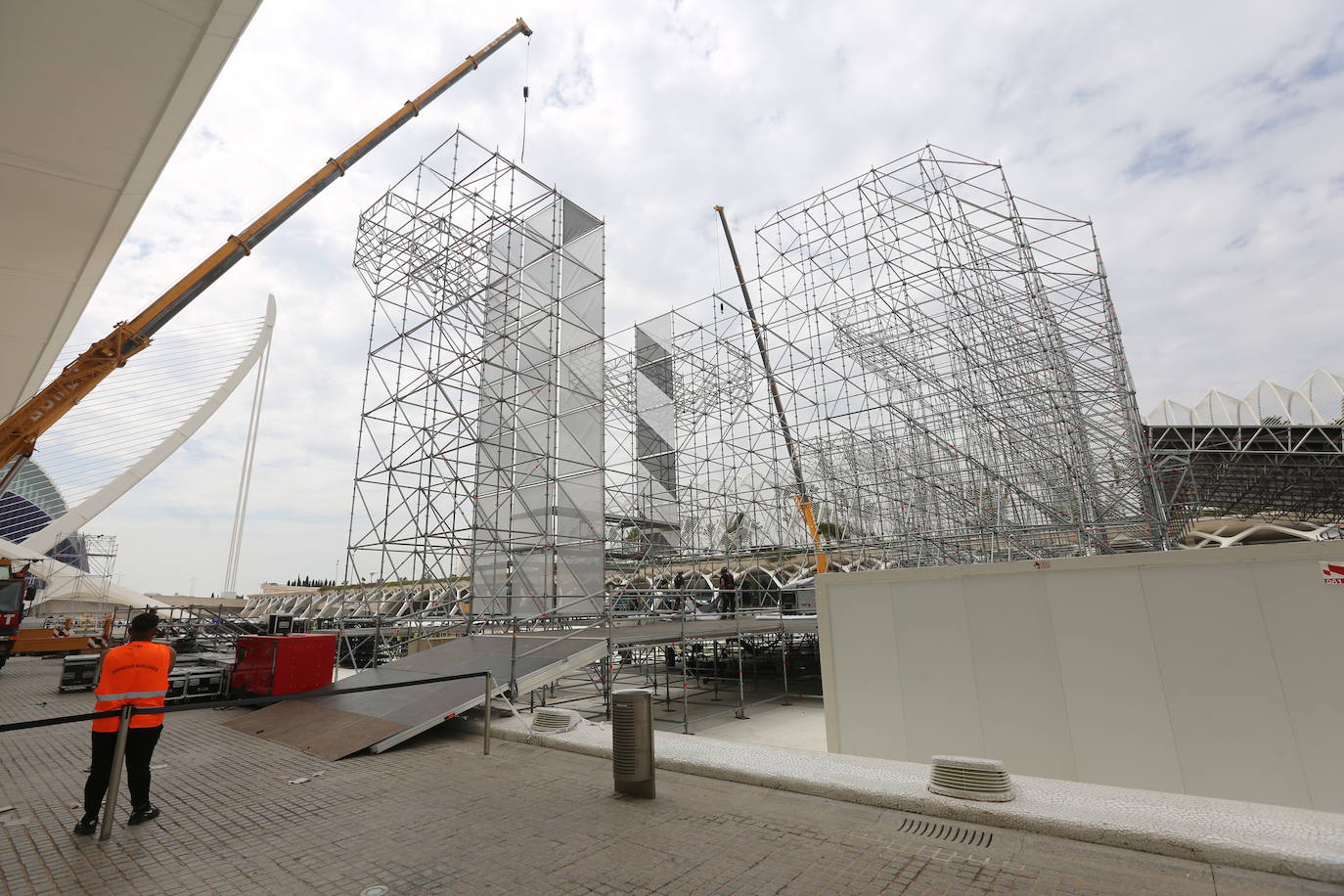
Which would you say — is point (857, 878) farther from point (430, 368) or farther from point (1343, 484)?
point (1343, 484)

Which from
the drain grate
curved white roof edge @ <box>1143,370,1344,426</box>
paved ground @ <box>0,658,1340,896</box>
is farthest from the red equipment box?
curved white roof edge @ <box>1143,370,1344,426</box>

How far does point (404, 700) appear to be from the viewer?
725 cm

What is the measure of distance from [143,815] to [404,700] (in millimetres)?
3141

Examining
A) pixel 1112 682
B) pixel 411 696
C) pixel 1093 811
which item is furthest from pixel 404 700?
pixel 1112 682

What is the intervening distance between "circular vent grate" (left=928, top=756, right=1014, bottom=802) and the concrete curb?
0.07 m

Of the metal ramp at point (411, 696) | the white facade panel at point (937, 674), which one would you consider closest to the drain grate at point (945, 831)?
the white facade panel at point (937, 674)

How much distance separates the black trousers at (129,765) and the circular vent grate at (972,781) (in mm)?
5136

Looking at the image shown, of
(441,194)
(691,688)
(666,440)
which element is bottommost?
(691,688)

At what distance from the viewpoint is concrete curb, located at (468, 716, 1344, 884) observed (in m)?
2.82

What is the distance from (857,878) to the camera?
9.63 ft

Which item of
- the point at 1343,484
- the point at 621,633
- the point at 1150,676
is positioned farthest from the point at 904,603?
the point at 1343,484

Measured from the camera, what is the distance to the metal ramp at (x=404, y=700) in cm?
625

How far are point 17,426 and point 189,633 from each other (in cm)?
701

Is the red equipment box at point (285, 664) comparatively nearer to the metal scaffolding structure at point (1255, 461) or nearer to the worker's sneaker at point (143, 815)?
the worker's sneaker at point (143, 815)
